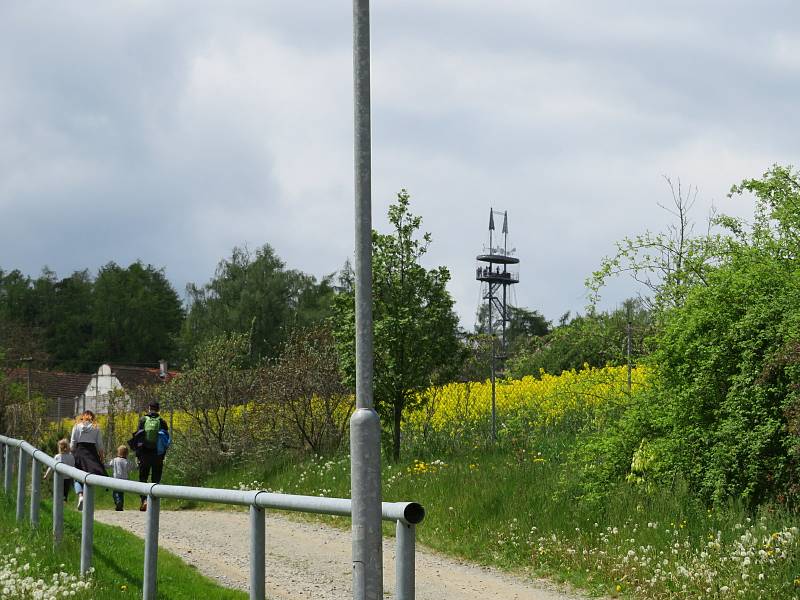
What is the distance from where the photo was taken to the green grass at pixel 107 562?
7.82m

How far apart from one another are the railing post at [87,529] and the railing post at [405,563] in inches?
180

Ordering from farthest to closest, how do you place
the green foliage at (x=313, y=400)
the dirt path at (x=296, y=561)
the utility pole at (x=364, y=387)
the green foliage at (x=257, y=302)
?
the green foliage at (x=257, y=302), the green foliage at (x=313, y=400), the dirt path at (x=296, y=561), the utility pole at (x=364, y=387)

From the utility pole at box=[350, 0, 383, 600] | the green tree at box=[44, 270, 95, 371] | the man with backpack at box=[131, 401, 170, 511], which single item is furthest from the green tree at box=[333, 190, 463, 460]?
the green tree at box=[44, 270, 95, 371]

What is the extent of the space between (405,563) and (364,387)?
1.13 metres

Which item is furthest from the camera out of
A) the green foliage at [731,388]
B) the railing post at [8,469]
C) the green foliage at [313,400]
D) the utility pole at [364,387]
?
the green foliage at [313,400]

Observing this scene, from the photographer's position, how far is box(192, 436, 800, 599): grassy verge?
870cm

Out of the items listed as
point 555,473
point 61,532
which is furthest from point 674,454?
point 61,532

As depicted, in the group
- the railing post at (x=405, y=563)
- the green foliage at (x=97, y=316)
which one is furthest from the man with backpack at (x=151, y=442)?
the green foliage at (x=97, y=316)

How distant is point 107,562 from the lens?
880 centimetres

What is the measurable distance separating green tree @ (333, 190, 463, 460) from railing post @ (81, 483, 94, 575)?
9.11 m

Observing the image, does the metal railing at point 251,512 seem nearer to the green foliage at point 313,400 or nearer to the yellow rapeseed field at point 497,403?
the yellow rapeseed field at point 497,403

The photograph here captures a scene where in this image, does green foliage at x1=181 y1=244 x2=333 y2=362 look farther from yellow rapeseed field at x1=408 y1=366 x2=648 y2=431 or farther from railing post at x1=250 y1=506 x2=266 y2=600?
railing post at x1=250 y1=506 x2=266 y2=600

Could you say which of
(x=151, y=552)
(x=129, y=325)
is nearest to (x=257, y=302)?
(x=129, y=325)

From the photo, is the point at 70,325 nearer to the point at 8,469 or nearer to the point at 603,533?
→ the point at 8,469
